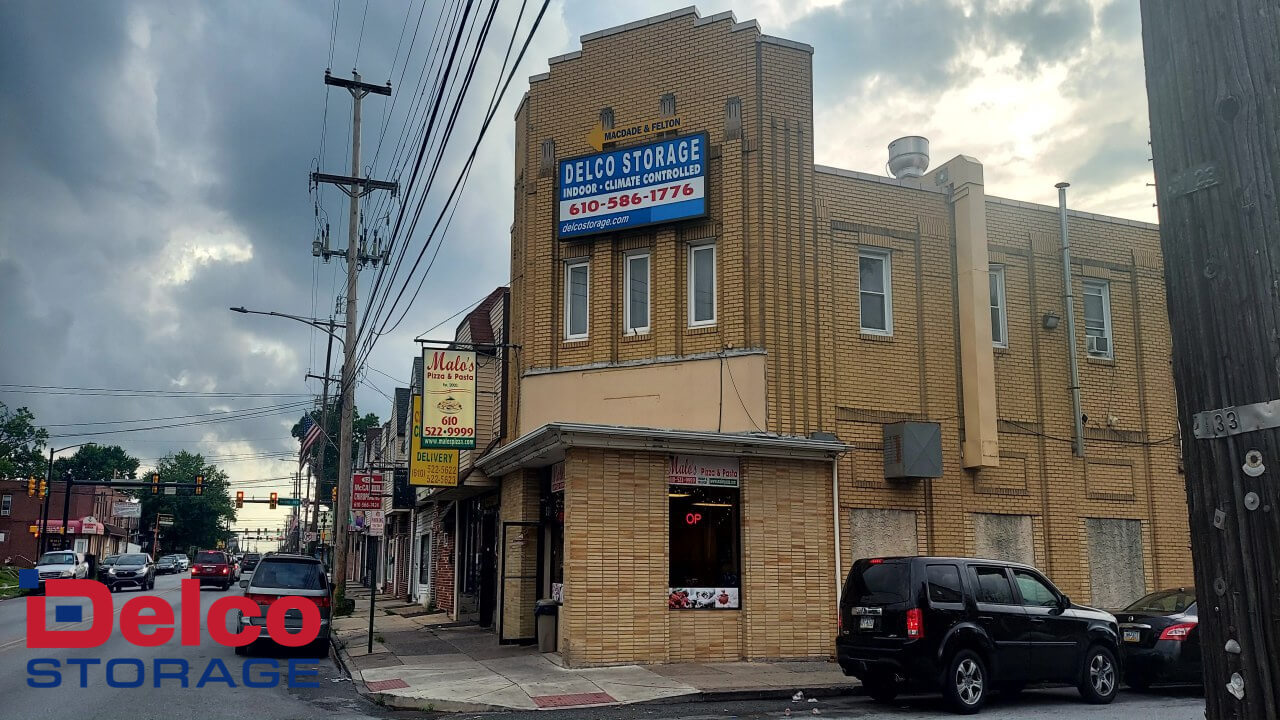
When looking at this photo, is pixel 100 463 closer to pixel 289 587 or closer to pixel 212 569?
pixel 212 569

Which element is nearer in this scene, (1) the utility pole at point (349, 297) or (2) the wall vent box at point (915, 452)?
(2) the wall vent box at point (915, 452)

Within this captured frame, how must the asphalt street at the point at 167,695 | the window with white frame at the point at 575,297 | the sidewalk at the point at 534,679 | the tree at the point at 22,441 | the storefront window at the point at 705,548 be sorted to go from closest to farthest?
the asphalt street at the point at 167,695
the sidewalk at the point at 534,679
the storefront window at the point at 705,548
the window with white frame at the point at 575,297
the tree at the point at 22,441

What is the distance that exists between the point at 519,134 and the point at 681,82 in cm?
397

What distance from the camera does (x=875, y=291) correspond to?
1938cm

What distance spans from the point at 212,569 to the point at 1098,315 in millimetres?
43918

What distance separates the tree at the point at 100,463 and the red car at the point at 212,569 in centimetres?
8689

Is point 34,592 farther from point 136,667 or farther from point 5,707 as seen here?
point 5,707

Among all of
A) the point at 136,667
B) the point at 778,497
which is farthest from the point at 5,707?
the point at 778,497

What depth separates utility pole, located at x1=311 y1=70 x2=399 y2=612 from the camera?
90.6 feet

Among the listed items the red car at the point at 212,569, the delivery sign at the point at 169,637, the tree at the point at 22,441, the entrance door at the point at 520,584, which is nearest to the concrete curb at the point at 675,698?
the delivery sign at the point at 169,637

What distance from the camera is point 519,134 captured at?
21.3 m

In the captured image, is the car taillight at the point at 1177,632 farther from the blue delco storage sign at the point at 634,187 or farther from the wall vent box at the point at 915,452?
the blue delco storage sign at the point at 634,187

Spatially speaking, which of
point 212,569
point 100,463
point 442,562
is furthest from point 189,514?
point 442,562

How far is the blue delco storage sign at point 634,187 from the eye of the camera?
729 inches
